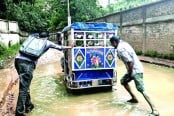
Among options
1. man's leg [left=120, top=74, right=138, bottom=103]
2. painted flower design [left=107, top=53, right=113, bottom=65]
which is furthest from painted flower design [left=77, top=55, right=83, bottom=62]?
man's leg [left=120, top=74, right=138, bottom=103]

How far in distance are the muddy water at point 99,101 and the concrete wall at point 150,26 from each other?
18.2 ft

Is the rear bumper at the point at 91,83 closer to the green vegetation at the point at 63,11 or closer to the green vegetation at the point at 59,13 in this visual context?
the green vegetation at the point at 59,13

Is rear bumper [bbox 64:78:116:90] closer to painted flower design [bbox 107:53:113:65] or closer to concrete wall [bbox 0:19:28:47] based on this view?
painted flower design [bbox 107:53:113:65]

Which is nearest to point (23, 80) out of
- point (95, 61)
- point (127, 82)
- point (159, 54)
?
point (127, 82)

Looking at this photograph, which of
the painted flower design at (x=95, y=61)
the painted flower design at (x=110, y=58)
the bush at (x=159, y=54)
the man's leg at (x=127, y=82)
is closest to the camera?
the man's leg at (x=127, y=82)

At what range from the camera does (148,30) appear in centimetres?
1958

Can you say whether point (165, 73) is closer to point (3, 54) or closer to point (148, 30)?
point (148, 30)

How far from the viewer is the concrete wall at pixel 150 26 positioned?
1705 cm

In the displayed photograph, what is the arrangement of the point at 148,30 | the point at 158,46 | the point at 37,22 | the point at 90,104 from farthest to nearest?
1. the point at 37,22
2. the point at 148,30
3. the point at 158,46
4. the point at 90,104

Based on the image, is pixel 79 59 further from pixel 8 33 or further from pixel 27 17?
pixel 27 17

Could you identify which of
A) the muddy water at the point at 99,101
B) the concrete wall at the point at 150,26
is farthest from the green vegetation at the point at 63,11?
the muddy water at the point at 99,101

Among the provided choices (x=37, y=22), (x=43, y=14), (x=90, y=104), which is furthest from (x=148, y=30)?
(x=43, y=14)

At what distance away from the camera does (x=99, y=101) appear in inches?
345

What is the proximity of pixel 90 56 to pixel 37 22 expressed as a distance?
31.9 metres
